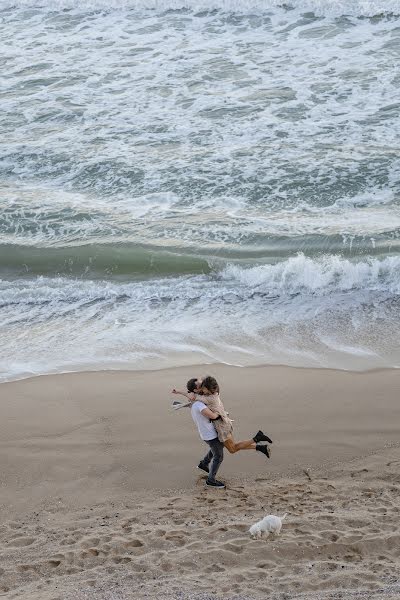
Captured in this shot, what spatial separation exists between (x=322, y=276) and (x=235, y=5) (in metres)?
15.2

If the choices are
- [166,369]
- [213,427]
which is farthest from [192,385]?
[166,369]

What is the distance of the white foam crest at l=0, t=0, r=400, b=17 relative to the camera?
22562 mm

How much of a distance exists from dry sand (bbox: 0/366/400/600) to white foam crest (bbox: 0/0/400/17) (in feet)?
53.4

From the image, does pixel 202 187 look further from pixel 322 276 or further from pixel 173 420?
pixel 173 420

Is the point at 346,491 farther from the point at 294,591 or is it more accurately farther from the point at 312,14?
the point at 312,14

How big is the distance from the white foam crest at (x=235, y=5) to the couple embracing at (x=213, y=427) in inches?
701

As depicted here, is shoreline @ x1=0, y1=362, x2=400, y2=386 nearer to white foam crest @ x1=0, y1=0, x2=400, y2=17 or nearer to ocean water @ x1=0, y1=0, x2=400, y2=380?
ocean water @ x1=0, y1=0, x2=400, y2=380

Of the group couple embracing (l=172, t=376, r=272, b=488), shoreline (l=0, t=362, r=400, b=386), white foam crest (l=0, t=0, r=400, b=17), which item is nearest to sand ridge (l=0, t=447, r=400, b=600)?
couple embracing (l=172, t=376, r=272, b=488)

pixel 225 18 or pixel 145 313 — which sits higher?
pixel 225 18

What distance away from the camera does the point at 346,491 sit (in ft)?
24.0

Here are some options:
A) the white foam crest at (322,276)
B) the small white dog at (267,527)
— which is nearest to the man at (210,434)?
the small white dog at (267,527)

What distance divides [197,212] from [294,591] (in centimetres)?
947

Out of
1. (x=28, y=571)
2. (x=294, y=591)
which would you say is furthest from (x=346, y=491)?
(x=28, y=571)

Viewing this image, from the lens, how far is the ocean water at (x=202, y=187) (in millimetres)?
10734
